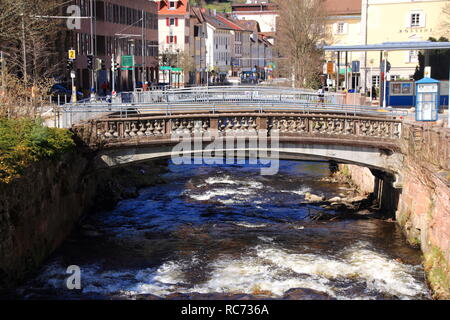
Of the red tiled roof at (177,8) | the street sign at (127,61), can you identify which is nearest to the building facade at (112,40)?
the street sign at (127,61)

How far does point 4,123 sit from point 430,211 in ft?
41.7

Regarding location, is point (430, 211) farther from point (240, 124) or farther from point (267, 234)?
point (240, 124)

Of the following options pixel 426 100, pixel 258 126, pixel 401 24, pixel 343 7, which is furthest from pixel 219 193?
pixel 343 7

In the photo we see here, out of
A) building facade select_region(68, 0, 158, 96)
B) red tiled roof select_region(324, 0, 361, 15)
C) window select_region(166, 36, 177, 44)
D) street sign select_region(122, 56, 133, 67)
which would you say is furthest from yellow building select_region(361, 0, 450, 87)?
→ window select_region(166, 36, 177, 44)

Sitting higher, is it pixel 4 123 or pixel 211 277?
pixel 4 123

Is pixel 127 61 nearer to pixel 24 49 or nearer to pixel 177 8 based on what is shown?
pixel 24 49

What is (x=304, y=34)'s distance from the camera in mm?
67500

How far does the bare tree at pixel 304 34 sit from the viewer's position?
2643 inches

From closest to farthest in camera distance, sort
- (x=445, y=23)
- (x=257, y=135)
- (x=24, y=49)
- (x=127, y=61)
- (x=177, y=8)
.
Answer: (x=257, y=135), (x=24, y=49), (x=127, y=61), (x=445, y=23), (x=177, y=8)

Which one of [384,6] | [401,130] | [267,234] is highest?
[384,6]

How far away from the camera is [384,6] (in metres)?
70.6

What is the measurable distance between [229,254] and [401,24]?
51.2 metres
